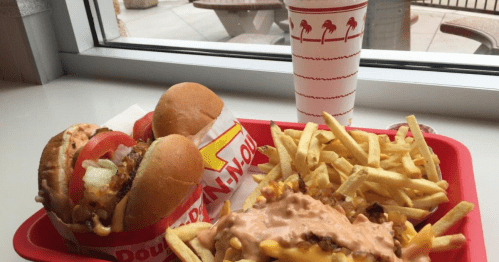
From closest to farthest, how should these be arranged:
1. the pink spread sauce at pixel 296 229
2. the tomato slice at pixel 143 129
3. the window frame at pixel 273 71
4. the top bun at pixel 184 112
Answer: the pink spread sauce at pixel 296 229, the top bun at pixel 184 112, the tomato slice at pixel 143 129, the window frame at pixel 273 71

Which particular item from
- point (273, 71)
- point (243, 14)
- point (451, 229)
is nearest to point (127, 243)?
point (451, 229)

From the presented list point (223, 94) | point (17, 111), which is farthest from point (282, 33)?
point (17, 111)

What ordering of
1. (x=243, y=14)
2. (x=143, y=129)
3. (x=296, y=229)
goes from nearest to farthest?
(x=296, y=229) → (x=143, y=129) → (x=243, y=14)

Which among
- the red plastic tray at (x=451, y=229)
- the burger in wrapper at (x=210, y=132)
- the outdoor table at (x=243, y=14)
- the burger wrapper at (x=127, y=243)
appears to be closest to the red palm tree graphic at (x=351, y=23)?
the red plastic tray at (x=451, y=229)

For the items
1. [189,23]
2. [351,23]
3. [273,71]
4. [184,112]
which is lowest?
[273,71]

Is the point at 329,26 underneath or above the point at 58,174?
above

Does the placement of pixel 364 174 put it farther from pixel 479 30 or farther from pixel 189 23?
pixel 189 23

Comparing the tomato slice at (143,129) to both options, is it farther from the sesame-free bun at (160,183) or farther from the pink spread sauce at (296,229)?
the pink spread sauce at (296,229)
